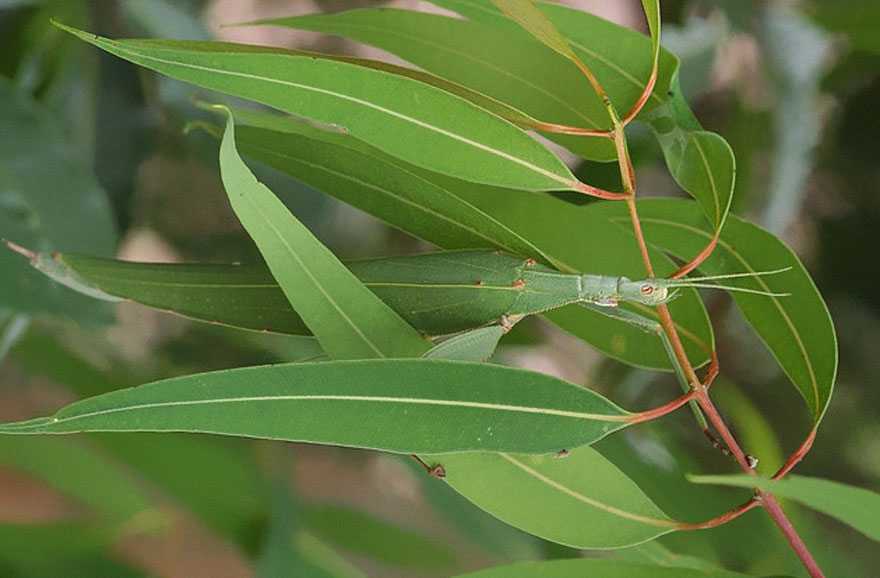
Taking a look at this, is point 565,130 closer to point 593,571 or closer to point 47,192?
point 593,571

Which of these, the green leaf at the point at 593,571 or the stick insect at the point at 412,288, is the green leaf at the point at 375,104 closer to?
the stick insect at the point at 412,288

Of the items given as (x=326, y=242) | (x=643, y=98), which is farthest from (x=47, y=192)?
(x=643, y=98)

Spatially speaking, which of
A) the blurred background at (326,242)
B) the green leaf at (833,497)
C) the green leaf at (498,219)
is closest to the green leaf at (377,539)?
the blurred background at (326,242)

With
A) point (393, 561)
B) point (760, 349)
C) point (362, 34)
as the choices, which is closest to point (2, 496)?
point (393, 561)

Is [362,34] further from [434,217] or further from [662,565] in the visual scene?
[662,565]

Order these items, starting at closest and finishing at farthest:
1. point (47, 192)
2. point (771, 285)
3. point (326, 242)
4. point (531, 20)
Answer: point (531, 20) < point (771, 285) < point (47, 192) < point (326, 242)

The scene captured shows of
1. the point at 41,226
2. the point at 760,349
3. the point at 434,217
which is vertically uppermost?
the point at 760,349
